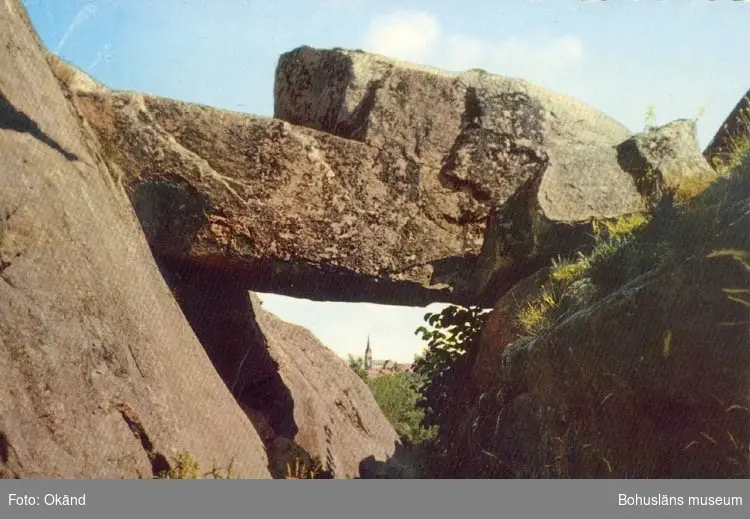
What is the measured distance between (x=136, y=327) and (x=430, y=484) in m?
3.29

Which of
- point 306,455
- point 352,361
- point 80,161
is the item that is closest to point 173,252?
point 80,161

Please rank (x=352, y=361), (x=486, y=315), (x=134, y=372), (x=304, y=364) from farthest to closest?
(x=352, y=361) → (x=304, y=364) → (x=486, y=315) → (x=134, y=372)

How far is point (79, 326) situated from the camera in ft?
23.3

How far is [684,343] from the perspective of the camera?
6.46m

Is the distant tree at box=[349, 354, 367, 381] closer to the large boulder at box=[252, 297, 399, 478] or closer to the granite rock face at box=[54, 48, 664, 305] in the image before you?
the large boulder at box=[252, 297, 399, 478]

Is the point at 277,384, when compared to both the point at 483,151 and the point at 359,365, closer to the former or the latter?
the point at 483,151

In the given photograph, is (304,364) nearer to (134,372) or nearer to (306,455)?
(306,455)

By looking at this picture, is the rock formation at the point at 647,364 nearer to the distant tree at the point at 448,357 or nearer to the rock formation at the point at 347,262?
the rock formation at the point at 347,262

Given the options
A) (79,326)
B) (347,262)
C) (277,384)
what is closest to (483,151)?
(347,262)

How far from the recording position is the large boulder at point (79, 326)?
6551 mm

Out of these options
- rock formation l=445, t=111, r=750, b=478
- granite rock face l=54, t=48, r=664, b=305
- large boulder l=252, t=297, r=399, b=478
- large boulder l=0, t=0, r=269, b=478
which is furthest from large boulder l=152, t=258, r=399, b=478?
rock formation l=445, t=111, r=750, b=478

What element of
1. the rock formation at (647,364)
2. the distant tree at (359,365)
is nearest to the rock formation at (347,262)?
the rock formation at (647,364)

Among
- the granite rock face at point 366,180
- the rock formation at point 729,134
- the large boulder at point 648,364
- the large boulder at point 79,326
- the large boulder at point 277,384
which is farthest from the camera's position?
the large boulder at point 277,384

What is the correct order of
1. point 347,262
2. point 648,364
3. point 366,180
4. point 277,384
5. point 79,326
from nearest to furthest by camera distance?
1. point 648,364
2. point 79,326
3. point 347,262
4. point 366,180
5. point 277,384
